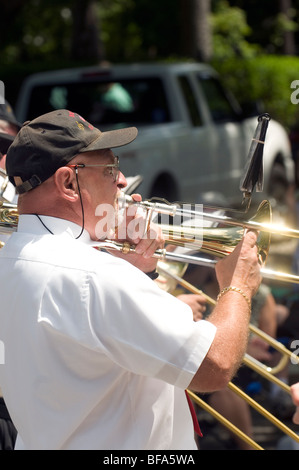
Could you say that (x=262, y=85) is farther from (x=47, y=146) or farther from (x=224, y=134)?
(x=47, y=146)

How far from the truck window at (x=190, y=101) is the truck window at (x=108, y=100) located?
0.89 ft

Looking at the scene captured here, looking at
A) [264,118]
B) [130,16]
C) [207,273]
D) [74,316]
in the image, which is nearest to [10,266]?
[74,316]

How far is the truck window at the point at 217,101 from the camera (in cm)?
868

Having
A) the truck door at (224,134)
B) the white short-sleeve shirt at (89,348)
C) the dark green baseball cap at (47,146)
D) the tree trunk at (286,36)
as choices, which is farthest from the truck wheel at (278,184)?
the tree trunk at (286,36)

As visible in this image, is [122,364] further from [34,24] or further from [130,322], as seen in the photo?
[34,24]

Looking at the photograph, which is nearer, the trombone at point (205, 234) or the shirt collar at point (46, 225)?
the shirt collar at point (46, 225)

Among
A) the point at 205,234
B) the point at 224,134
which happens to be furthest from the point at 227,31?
the point at 205,234

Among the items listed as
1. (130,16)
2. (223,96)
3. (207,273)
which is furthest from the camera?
(130,16)

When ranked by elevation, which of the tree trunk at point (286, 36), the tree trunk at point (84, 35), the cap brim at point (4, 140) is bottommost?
the tree trunk at point (286, 36)

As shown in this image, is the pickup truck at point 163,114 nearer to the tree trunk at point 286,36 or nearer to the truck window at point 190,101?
the truck window at point 190,101

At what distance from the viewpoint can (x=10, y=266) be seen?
6.74ft

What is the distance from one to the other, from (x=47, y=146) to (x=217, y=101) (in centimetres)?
696

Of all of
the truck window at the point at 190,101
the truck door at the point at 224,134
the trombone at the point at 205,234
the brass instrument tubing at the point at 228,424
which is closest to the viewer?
the trombone at the point at 205,234
